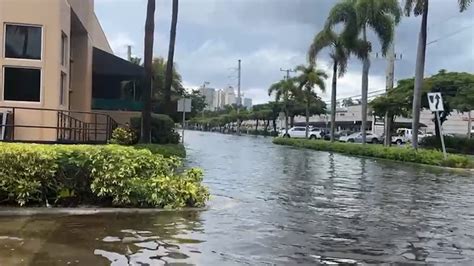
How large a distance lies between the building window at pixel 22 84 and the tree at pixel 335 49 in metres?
26.0

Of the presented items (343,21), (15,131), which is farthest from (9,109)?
(343,21)

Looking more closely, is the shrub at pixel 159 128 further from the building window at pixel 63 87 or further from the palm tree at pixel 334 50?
the palm tree at pixel 334 50

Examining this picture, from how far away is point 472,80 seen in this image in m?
39.7

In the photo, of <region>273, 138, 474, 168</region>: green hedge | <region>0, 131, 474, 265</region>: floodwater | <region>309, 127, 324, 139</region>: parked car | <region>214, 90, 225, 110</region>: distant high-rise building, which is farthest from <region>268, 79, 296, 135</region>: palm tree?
<region>214, 90, 225, 110</region>: distant high-rise building

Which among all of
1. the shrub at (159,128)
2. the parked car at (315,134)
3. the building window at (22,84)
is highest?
the building window at (22,84)

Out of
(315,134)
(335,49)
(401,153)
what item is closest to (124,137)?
(401,153)

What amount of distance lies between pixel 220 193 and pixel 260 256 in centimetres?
644

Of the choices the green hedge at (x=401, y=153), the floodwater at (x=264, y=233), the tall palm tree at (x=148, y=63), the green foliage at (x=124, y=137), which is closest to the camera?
the floodwater at (x=264, y=233)

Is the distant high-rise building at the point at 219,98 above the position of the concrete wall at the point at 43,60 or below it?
above

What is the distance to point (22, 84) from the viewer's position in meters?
20.4

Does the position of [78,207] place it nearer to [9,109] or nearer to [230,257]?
[230,257]

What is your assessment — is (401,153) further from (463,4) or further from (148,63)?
(148,63)

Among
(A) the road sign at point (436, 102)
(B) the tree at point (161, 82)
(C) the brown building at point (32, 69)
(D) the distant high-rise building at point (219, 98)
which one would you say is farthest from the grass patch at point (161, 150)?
(D) the distant high-rise building at point (219, 98)

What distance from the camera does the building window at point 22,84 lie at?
2023 cm
